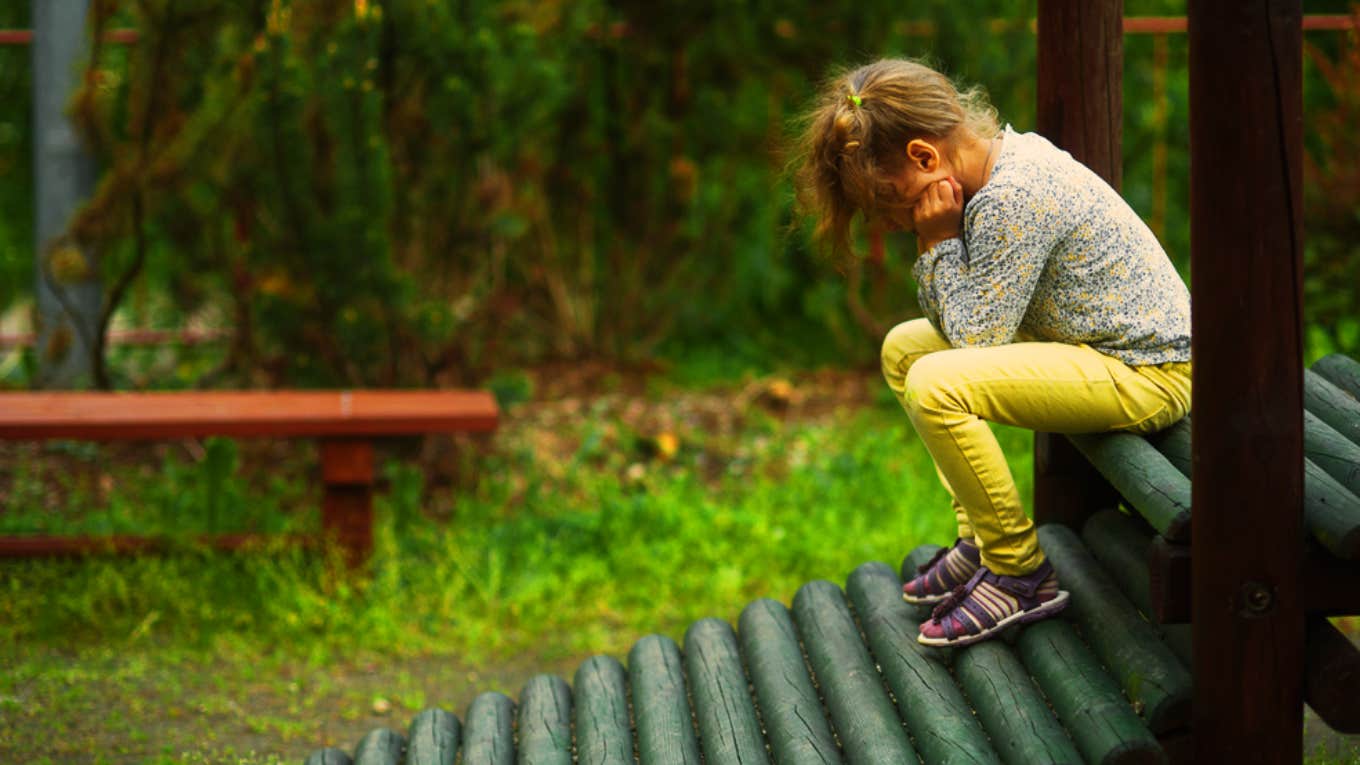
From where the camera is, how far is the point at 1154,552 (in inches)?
115

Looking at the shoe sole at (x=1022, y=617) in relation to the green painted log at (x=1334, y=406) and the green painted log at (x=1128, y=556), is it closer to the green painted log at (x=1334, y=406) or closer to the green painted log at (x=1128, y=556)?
the green painted log at (x=1128, y=556)

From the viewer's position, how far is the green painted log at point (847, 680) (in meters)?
3.11

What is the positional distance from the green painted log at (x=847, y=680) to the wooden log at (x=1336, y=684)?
75cm

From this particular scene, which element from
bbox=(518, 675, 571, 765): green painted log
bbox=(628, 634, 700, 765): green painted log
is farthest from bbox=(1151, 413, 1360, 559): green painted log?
bbox=(518, 675, 571, 765): green painted log

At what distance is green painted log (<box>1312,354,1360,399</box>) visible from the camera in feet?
12.2

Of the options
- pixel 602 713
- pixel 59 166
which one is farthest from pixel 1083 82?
pixel 59 166

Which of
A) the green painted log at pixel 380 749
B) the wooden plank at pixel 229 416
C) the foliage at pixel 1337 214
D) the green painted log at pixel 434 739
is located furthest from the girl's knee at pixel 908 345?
the foliage at pixel 1337 214

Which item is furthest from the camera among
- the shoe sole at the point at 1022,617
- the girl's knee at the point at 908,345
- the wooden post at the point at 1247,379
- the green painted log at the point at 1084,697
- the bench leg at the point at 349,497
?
the bench leg at the point at 349,497

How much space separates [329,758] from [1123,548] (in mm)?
1930

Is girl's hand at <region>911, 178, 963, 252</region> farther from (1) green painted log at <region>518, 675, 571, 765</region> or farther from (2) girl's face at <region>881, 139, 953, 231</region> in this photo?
(1) green painted log at <region>518, 675, 571, 765</region>

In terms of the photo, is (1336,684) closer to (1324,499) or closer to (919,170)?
(1324,499)

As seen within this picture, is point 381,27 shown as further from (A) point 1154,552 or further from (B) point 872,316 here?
(A) point 1154,552

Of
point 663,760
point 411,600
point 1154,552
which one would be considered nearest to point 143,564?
point 411,600

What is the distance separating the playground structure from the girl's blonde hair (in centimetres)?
64
